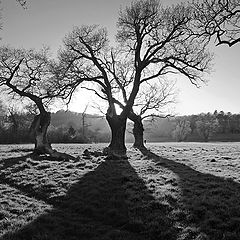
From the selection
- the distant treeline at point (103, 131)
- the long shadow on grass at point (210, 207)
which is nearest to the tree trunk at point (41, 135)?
the long shadow on grass at point (210, 207)

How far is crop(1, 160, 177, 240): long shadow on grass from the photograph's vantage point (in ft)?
26.5

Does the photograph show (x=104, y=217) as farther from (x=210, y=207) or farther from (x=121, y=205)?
(x=210, y=207)

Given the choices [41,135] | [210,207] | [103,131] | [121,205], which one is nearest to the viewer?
[210,207]

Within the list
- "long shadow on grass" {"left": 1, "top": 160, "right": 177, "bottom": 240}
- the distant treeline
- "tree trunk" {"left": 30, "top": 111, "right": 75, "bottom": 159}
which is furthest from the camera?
the distant treeline

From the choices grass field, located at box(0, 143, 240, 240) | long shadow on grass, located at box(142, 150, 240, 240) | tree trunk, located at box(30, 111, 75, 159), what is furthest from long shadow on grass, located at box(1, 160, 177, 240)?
tree trunk, located at box(30, 111, 75, 159)

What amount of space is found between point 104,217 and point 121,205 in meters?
1.18

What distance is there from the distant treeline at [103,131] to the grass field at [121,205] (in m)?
47.7

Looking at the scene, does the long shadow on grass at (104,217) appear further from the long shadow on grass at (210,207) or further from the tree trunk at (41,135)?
the tree trunk at (41,135)

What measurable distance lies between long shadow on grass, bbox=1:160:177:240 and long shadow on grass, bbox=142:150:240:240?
735mm

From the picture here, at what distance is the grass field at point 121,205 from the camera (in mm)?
8102

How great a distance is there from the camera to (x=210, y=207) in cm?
959

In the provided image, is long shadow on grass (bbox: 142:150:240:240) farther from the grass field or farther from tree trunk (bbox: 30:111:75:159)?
tree trunk (bbox: 30:111:75:159)

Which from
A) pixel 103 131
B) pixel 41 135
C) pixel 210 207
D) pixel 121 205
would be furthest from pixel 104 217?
pixel 103 131

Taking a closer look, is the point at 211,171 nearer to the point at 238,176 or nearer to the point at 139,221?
the point at 238,176
